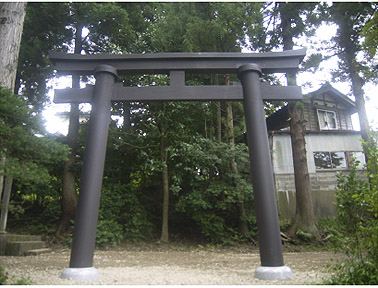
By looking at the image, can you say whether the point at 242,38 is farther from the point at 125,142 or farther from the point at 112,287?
the point at 112,287

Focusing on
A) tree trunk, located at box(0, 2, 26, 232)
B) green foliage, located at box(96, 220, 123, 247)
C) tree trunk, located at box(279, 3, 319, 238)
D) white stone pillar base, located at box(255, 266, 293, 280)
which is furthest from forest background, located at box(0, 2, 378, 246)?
white stone pillar base, located at box(255, 266, 293, 280)

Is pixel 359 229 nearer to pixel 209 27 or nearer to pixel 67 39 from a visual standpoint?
pixel 209 27

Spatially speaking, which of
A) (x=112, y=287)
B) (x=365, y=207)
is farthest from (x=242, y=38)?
(x=112, y=287)

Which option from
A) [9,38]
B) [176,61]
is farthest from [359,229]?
[9,38]

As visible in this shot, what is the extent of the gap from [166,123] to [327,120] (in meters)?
9.92

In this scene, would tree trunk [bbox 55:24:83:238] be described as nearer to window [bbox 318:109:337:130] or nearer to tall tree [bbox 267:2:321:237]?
tall tree [bbox 267:2:321:237]

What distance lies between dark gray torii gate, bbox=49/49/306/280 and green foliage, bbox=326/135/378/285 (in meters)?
0.89

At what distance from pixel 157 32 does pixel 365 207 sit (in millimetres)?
9511

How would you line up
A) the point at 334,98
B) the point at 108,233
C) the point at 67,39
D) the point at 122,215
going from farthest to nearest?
1. the point at 334,98
2. the point at 67,39
3. the point at 122,215
4. the point at 108,233

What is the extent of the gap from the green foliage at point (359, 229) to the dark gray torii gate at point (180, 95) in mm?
888

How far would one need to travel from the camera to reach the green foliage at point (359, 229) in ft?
9.50

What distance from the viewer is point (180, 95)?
4.70 m

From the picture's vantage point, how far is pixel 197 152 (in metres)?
9.38

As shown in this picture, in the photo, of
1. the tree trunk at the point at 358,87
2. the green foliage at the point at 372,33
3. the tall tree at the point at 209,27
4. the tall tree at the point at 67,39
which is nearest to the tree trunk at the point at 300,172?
the tall tree at the point at 209,27
